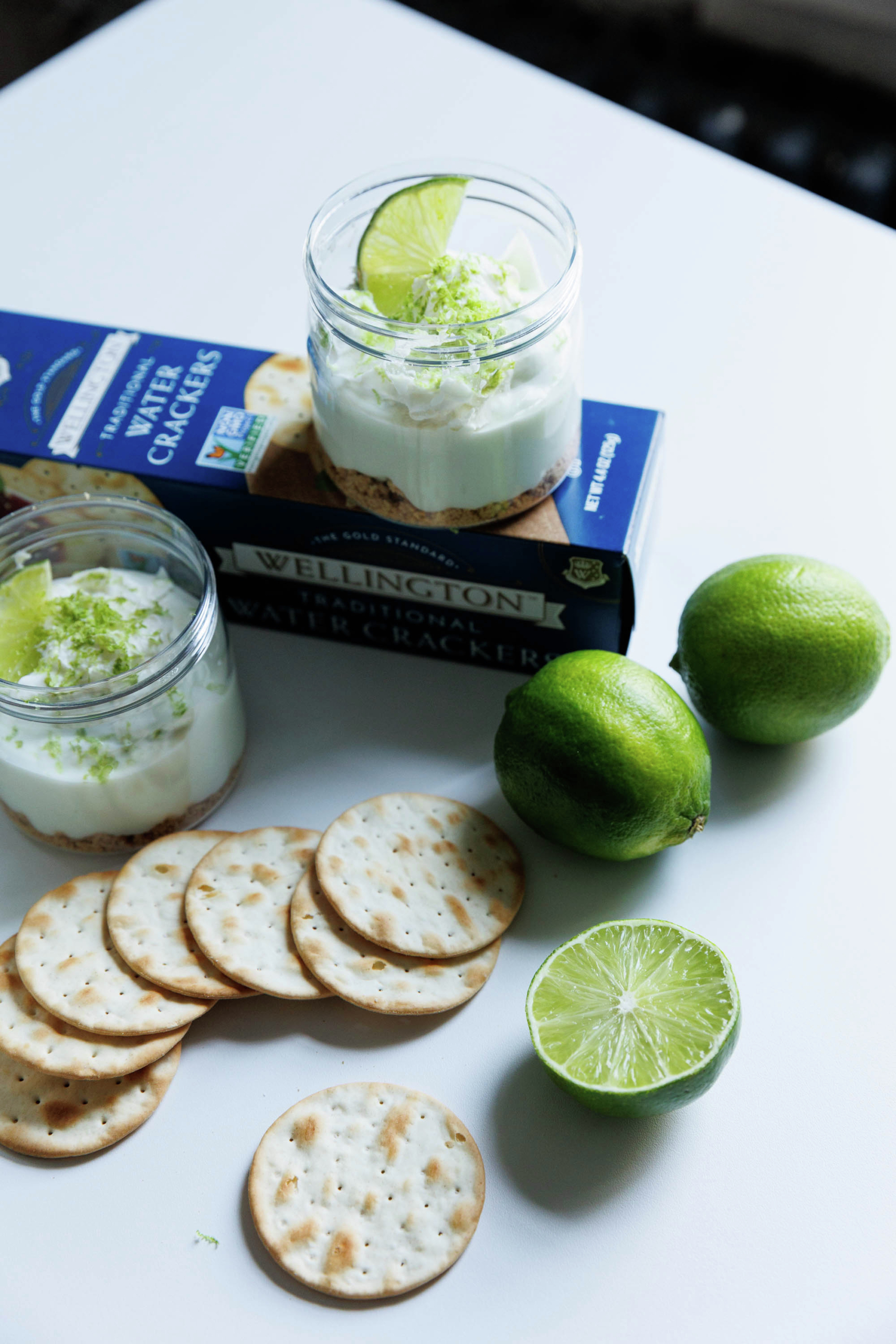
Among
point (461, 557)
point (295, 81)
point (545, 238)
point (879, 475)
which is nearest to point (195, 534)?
point (461, 557)

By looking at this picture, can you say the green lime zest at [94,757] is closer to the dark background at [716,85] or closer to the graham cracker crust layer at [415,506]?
the graham cracker crust layer at [415,506]

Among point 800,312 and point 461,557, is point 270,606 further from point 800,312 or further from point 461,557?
point 800,312

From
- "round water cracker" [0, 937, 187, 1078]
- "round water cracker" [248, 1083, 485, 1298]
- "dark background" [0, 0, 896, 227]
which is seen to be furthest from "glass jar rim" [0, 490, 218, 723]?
"dark background" [0, 0, 896, 227]

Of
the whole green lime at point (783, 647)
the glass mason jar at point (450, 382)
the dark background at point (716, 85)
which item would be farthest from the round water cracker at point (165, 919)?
the dark background at point (716, 85)

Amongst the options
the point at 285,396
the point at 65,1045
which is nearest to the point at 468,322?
the point at 285,396

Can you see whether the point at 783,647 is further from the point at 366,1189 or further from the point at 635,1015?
the point at 366,1189

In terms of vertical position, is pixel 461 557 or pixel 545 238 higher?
pixel 545 238
